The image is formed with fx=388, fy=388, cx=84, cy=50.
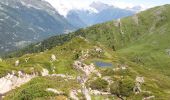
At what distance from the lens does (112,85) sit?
12288 centimetres

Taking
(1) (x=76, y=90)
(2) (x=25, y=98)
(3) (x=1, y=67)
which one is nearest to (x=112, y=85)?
(1) (x=76, y=90)

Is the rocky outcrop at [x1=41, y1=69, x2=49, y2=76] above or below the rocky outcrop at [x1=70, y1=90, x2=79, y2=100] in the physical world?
below

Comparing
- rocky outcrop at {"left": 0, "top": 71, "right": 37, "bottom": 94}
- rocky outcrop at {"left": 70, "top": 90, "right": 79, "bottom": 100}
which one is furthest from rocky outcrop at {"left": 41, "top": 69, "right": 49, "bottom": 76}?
rocky outcrop at {"left": 70, "top": 90, "right": 79, "bottom": 100}

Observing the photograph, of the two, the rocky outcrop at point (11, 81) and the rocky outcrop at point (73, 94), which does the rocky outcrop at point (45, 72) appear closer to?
the rocky outcrop at point (11, 81)

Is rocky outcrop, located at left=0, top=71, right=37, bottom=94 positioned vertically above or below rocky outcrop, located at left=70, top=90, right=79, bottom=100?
below

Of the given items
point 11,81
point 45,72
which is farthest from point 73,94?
point 45,72

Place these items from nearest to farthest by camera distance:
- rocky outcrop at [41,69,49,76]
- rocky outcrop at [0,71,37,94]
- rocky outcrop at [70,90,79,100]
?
1. rocky outcrop at [70,90,79,100]
2. rocky outcrop at [0,71,37,94]
3. rocky outcrop at [41,69,49,76]

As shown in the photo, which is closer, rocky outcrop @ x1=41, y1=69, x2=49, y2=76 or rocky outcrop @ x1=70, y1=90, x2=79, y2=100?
rocky outcrop @ x1=70, y1=90, x2=79, y2=100

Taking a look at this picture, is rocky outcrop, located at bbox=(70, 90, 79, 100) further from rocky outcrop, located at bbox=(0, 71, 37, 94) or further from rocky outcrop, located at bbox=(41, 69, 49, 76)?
rocky outcrop, located at bbox=(41, 69, 49, 76)

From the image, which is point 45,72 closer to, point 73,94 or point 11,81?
point 11,81

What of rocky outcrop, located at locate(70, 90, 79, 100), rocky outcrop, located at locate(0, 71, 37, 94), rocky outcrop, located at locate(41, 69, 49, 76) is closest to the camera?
rocky outcrop, located at locate(70, 90, 79, 100)

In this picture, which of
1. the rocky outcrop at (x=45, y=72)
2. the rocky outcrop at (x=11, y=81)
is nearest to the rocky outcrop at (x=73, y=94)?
the rocky outcrop at (x=11, y=81)

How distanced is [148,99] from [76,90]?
33.1 m

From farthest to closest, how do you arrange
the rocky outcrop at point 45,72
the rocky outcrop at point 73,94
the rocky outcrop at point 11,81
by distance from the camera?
the rocky outcrop at point 45,72
the rocky outcrop at point 11,81
the rocky outcrop at point 73,94
